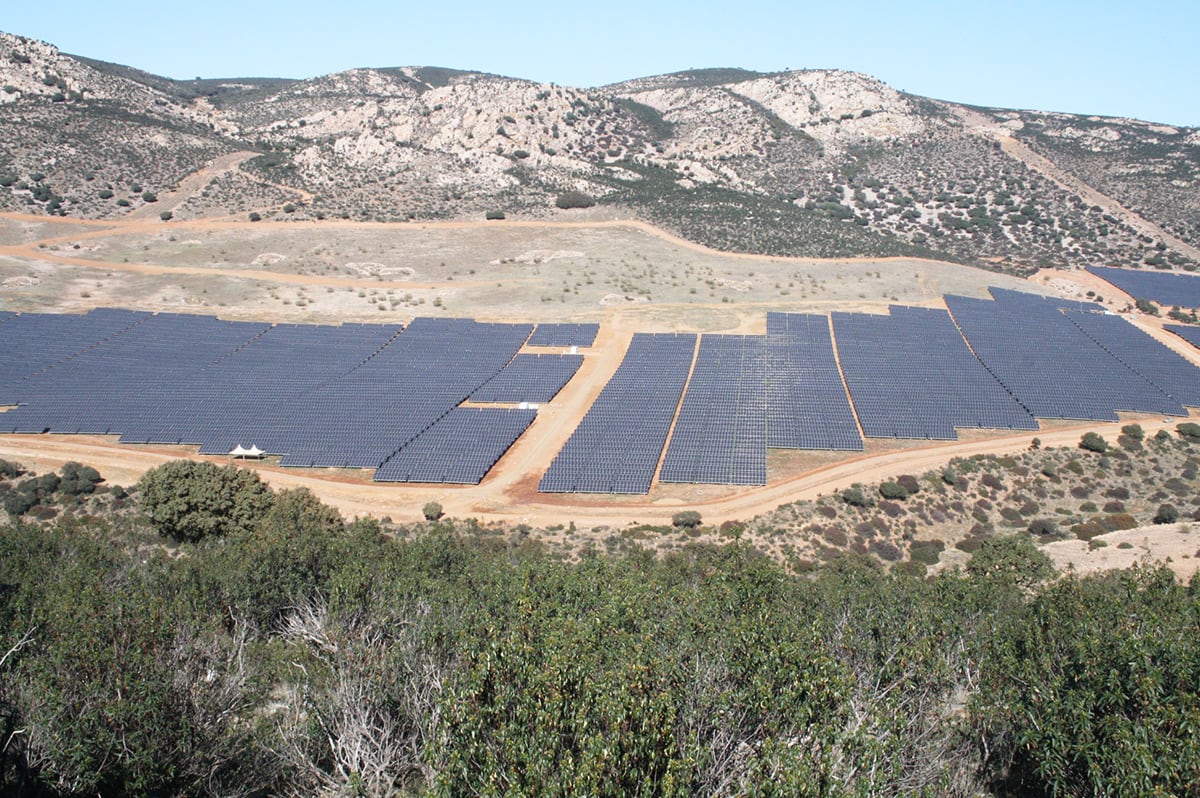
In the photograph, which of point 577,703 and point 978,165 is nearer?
point 577,703

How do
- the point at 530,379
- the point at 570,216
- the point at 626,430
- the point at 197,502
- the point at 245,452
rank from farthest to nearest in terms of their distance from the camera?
the point at 570,216
the point at 530,379
the point at 626,430
the point at 245,452
the point at 197,502

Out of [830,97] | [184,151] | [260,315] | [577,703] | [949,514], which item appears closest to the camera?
[577,703]

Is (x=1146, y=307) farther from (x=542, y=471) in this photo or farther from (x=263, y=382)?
(x=263, y=382)

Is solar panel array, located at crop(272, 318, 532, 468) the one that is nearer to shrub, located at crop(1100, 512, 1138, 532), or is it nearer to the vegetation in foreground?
the vegetation in foreground

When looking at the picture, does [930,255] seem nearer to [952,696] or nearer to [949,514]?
[949,514]

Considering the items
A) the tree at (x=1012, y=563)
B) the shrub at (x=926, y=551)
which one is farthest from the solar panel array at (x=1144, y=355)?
the tree at (x=1012, y=563)

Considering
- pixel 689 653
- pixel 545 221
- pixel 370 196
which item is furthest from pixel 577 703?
pixel 370 196

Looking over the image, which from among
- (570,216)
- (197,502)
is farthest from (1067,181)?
(197,502)

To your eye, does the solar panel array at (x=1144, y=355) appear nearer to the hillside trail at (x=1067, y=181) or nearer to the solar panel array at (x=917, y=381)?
the solar panel array at (x=917, y=381)
